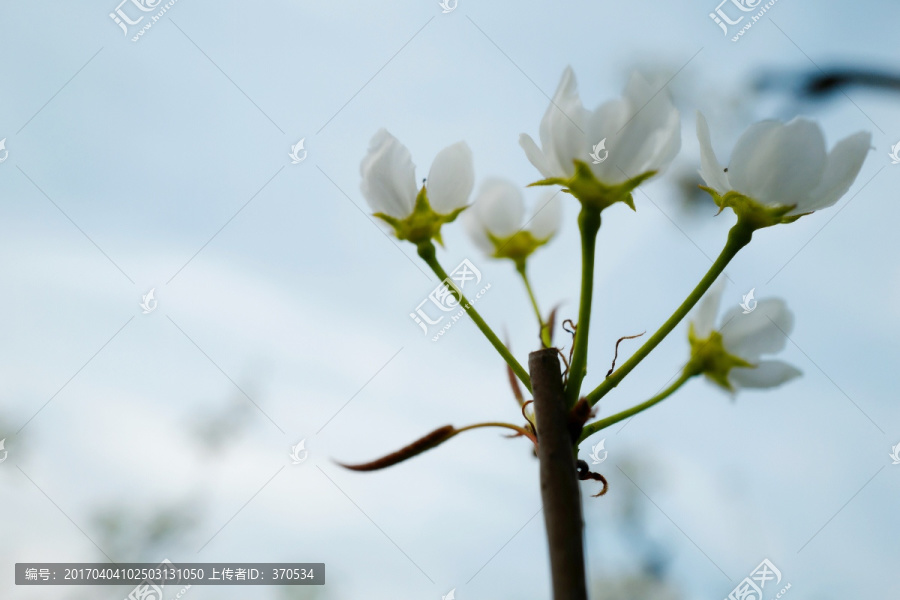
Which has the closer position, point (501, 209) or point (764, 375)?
point (764, 375)

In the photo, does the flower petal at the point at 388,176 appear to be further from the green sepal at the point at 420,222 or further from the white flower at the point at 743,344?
the white flower at the point at 743,344

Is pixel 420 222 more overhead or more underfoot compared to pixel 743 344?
more overhead

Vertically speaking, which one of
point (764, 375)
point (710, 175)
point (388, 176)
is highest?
point (388, 176)

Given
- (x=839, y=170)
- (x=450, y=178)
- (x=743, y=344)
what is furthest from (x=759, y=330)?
(x=450, y=178)

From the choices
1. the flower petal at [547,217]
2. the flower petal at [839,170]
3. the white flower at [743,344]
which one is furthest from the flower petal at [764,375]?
the flower petal at [547,217]

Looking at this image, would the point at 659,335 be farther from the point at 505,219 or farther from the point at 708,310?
the point at 505,219

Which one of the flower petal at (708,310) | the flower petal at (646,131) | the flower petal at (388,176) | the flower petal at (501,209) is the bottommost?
the flower petal at (708,310)
